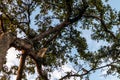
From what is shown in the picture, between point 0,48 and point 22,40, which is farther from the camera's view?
point 22,40

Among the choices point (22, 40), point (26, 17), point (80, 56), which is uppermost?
point (26, 17)

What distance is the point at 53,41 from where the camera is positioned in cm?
2734

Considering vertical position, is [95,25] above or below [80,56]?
above

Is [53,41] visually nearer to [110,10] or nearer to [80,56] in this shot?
[80,56]

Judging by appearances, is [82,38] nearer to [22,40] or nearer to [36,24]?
[36,24]

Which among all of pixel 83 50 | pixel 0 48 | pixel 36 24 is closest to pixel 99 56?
pixel 83 50

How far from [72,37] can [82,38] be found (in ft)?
2.72

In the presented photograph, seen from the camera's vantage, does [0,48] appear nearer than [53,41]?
Yes

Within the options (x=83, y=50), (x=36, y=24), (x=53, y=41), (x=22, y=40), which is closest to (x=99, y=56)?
(x=83, y=50)

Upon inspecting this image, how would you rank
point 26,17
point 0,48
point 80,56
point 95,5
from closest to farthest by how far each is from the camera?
point 0,48, point 95,5, point 26,17, point 80,56

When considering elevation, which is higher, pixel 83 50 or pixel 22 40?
pixel 83 50

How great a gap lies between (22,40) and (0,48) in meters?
2.39

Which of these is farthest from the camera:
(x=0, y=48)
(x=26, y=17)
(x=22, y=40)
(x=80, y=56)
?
(x=80, y=56)

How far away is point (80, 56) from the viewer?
28000 millimetres
